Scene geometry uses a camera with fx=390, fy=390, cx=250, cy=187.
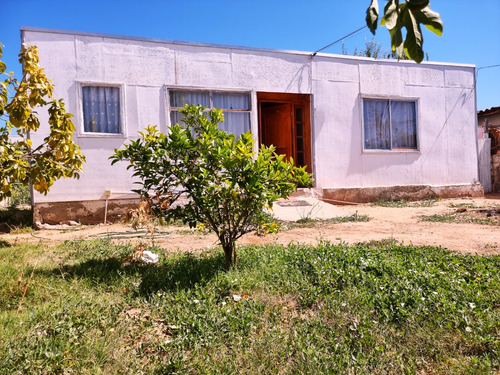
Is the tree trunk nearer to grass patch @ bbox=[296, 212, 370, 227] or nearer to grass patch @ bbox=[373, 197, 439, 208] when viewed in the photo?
grass patch @ bbox=[296, 212, 370, 227]

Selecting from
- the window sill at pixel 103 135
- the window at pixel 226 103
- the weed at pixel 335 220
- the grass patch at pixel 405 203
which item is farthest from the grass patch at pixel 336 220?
the window sill at pixel 103 135

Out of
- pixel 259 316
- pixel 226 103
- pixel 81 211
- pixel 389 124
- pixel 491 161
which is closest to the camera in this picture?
pixel 259 316

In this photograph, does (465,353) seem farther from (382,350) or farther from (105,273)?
(105,273)

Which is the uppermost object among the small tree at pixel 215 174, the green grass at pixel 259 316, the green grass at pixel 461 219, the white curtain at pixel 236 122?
the white curtain at pixel 236 122

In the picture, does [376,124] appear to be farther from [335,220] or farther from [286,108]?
[335,220]

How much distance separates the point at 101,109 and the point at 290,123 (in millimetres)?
5043

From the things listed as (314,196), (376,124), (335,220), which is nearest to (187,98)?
(314,196)

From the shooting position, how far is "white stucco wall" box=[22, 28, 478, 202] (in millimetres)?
8203

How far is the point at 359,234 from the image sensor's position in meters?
6.43

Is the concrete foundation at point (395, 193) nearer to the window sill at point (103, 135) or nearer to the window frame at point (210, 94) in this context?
the window frame at point (210, 94)

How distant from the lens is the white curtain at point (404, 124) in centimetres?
1133

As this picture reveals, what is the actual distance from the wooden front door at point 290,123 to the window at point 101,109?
3.69 metres

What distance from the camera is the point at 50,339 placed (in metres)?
2.47

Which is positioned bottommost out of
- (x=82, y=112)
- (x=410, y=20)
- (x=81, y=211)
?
(x=81, y=211)
